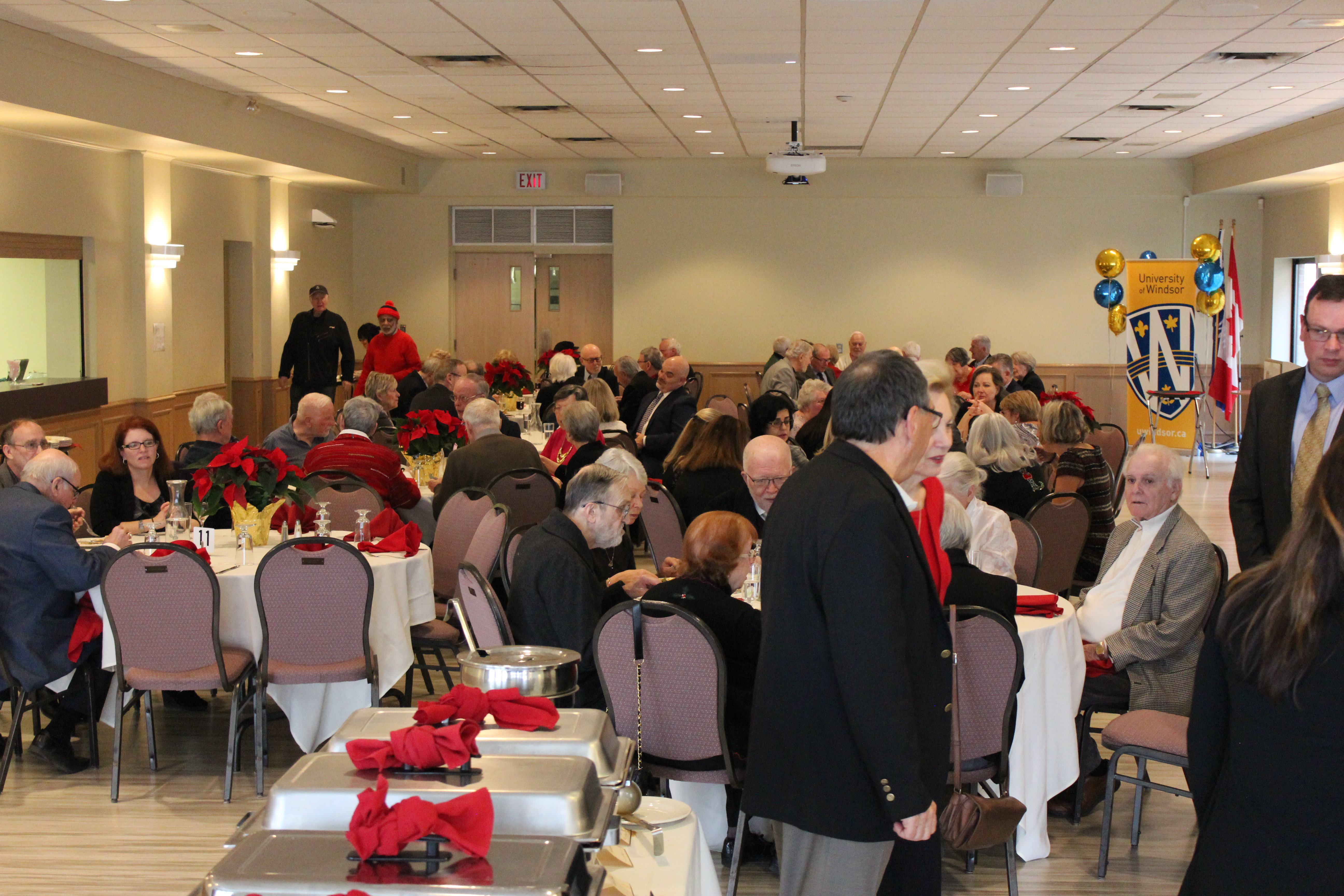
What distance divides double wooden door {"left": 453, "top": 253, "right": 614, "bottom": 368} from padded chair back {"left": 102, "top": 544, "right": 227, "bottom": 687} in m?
13.2

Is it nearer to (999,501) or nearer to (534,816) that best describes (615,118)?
(999,501)

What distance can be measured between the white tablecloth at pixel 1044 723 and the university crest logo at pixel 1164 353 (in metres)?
10.9

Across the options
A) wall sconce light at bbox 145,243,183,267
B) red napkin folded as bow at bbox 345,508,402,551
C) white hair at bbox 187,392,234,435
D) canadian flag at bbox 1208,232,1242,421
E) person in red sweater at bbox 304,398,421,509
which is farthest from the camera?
Result: canadian flag at bbox 1208,232,1242,421

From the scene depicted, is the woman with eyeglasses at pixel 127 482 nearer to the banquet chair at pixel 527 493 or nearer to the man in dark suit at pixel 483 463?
the man in dark suit at pixel 483 463

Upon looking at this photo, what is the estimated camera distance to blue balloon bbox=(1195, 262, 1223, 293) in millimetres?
13852

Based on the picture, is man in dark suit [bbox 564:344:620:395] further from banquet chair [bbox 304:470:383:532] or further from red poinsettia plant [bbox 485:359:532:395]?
banquet chair [bbox 304:470:383:532]

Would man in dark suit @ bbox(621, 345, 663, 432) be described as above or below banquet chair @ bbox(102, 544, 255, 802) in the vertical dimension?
above

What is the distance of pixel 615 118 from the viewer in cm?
1272

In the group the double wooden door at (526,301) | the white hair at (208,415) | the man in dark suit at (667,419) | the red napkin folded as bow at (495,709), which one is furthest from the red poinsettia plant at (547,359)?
the red napkin folded as bow at (495,709)

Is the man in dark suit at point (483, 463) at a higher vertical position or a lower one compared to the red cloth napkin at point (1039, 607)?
higher

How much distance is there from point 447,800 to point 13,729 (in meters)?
3.94

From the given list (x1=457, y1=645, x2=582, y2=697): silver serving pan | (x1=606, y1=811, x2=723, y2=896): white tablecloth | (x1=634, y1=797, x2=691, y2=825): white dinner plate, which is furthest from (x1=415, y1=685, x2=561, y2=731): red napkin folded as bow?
(x1=634, y1=797, x2=691, y2=825): white dinner plate

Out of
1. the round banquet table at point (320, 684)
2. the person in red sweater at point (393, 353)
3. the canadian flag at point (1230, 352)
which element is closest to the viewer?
the round banquet table at point (320, 684)

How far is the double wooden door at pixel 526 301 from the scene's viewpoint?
58.3 ft
